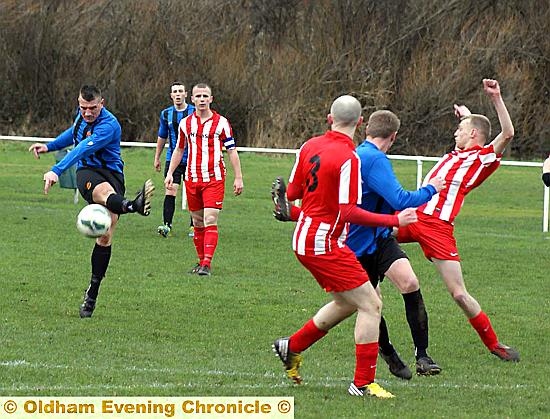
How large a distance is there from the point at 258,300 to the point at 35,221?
7267mm

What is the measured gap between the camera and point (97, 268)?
33.6 feet

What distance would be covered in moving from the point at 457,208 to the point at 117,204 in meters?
2.85

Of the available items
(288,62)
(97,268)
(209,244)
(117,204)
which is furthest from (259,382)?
(288,62)

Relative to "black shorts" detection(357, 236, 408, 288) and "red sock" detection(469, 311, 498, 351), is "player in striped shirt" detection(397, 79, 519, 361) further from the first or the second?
"black shorts" detection(357, 236, 408, 288)

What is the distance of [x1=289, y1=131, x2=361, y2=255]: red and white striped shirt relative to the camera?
7027 mm

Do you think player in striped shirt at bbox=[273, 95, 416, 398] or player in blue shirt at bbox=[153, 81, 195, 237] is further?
player in blue shirt at bbox=[153, 81, 195, 237]

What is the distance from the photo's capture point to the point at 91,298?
10.2 metres

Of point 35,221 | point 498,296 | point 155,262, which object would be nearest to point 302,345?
point 498,296

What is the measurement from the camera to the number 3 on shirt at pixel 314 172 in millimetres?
7084

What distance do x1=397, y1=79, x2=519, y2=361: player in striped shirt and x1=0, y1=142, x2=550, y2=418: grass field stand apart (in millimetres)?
286

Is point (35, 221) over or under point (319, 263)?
under

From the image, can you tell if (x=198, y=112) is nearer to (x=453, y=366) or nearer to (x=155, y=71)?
(x=453, y=366)
